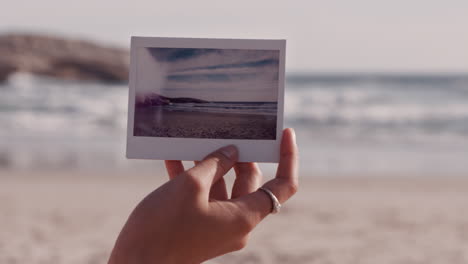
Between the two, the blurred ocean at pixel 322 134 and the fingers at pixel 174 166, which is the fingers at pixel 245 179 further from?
the blurred ocean at pixel 322 134

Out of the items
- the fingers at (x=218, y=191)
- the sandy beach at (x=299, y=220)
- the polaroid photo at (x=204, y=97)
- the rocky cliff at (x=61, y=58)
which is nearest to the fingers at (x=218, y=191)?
the fingers at (x=218, y=191)

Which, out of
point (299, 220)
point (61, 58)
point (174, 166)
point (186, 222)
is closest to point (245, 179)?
point (174, 166)

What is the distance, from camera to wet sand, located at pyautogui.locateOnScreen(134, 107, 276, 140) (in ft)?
4.87

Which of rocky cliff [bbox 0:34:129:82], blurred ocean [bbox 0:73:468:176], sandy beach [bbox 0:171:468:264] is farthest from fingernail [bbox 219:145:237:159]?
rocky cliff [bbox 0:34:129:82]

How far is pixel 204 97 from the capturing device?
1.52 metres

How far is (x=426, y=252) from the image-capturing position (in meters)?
3.65

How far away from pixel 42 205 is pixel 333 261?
2.55 meters

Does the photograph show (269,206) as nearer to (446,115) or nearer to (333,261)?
(333,261)

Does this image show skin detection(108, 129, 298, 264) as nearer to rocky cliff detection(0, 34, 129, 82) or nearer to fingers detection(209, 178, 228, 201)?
fingers detection(209, 178, 228, 201)

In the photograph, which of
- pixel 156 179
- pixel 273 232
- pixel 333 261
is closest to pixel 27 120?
pixel 156 179

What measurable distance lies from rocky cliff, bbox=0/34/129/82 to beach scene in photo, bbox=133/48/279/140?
27.5m

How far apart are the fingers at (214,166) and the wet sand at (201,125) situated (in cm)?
5

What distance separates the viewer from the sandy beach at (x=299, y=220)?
11.8 ft

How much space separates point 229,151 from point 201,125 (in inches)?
4.2
